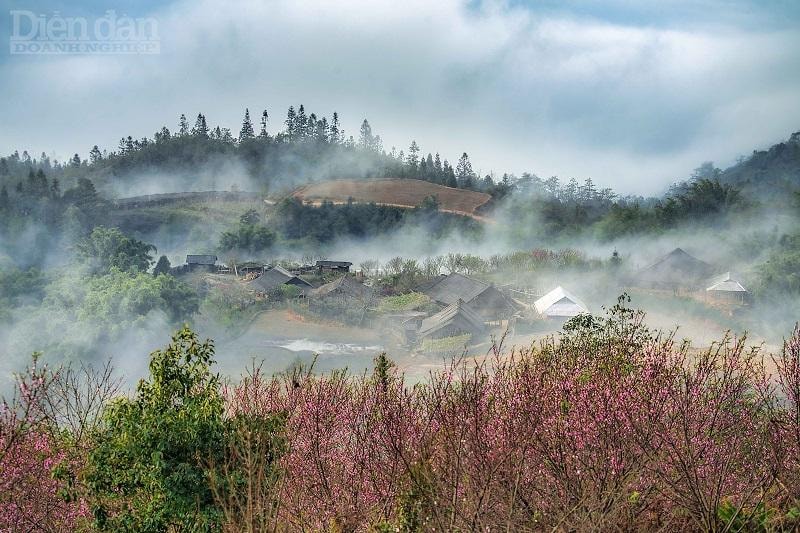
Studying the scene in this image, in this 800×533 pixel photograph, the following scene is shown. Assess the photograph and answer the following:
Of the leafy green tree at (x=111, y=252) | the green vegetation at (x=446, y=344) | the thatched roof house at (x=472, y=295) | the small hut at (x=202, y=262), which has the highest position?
the leafy green tree at (x=111, y=252)

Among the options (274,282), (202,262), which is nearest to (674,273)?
(274,282)

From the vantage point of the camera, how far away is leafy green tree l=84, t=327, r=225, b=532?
9547 mm

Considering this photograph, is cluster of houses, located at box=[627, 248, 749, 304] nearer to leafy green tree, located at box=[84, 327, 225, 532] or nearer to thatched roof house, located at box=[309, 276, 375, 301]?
thatched roof house, located at box=[309, 276, 375, 301]

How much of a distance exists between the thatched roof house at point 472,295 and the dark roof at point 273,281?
34.2 feet

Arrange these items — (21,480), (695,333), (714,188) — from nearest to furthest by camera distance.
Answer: (21,480) < (695,333) < (714,188)

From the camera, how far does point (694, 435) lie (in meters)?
9.53

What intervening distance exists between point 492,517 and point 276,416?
3248 millimetres

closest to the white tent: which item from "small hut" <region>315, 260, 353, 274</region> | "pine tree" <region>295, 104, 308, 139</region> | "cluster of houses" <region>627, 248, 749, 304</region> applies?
"cluster of houses" <region>627, 248, 749, 304</region>

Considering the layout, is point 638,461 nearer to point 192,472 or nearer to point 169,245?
point 192,472

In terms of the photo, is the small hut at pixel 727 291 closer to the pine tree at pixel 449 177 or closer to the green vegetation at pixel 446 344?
the green vegetation at pixel 446 344

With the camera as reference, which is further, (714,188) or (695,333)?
(714,188)

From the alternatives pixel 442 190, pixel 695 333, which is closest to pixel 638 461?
pixel 695 333

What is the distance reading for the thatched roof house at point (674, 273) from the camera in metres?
53.1

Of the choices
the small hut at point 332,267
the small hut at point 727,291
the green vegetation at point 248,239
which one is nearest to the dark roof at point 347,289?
the small hut at point 332,267
